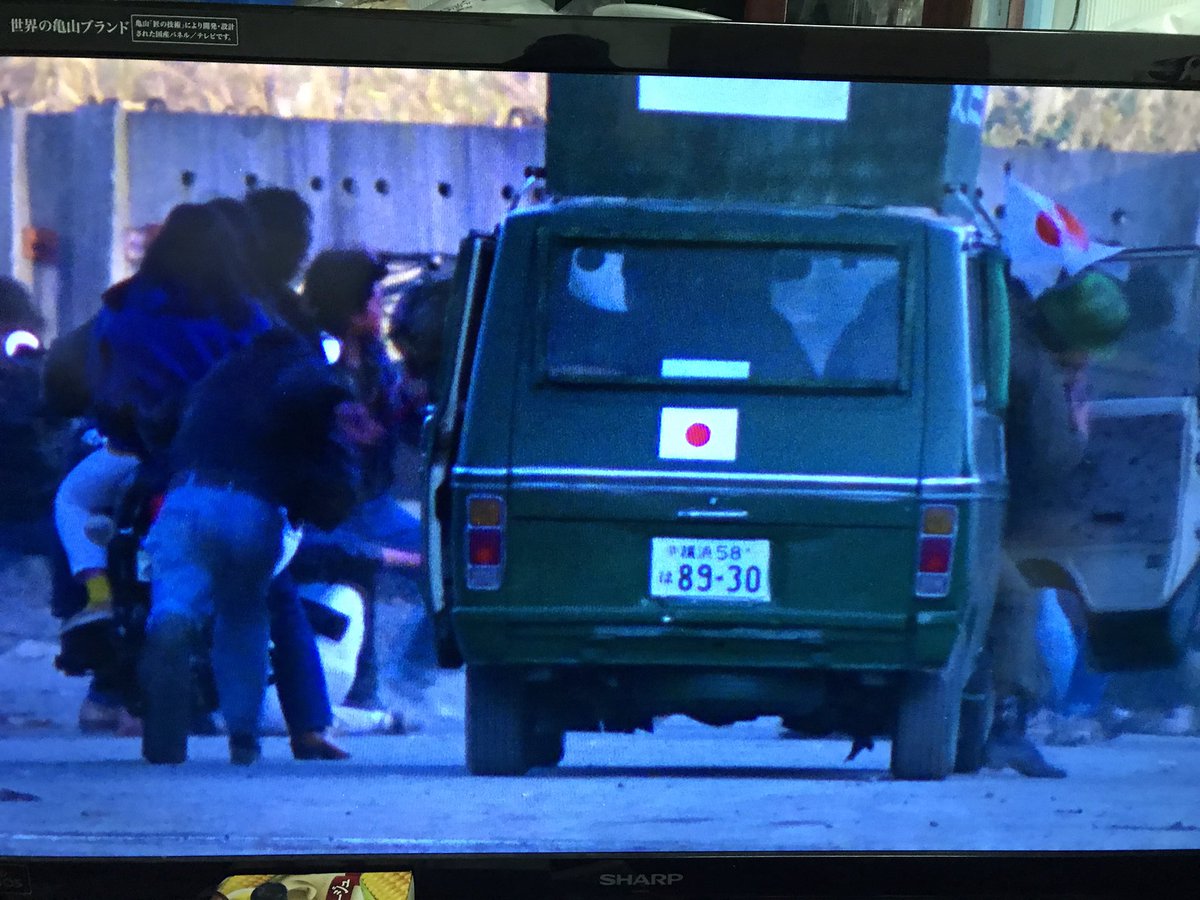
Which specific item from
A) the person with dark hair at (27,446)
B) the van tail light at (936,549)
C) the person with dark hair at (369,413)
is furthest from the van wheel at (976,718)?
the person with dark hair at (27,446)

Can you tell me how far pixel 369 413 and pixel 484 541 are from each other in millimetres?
222

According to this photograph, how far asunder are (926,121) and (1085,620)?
696 millimetres

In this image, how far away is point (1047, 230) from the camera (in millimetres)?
1347

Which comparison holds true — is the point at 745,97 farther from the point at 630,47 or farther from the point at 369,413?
the point at 369,413

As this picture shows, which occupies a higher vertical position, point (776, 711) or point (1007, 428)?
point (1007, 428)

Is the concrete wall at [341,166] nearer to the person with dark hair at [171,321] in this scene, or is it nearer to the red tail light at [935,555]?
the person with dark hair at [171,321]

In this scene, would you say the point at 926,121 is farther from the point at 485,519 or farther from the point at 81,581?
the point at 81,581

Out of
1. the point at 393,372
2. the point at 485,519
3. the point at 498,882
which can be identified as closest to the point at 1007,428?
the point at 485,519

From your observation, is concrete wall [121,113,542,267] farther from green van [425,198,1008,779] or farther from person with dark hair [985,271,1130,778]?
person with dark hair [985,271,1130,778]

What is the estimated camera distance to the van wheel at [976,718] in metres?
1.42

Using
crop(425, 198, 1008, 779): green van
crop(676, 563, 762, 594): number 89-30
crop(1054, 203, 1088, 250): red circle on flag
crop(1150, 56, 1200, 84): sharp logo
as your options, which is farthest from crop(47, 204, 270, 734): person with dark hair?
crop(1150, 56, 1200, 84): sharp logo

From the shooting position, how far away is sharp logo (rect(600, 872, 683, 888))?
144 cm

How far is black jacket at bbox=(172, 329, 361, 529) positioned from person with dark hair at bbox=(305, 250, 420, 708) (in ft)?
0.07

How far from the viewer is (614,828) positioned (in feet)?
4.70
